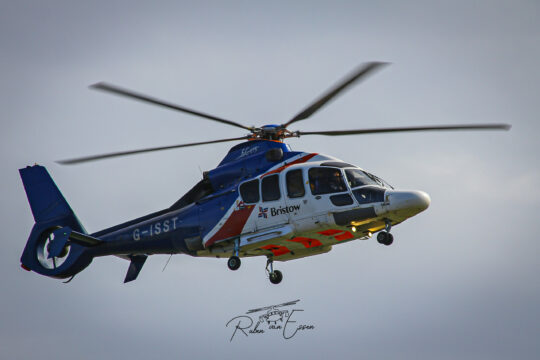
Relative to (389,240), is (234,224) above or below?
above

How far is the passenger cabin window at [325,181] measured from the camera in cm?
1941

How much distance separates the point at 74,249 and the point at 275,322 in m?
6.65

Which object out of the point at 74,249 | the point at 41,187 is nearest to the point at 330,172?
the point at 74,249

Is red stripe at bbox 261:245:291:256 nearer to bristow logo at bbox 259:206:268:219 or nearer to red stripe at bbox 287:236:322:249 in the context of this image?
red stripe at bbox 287:236:322:249

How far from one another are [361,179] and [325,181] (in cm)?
94

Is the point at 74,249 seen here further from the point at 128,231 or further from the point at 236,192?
the point at 236,192

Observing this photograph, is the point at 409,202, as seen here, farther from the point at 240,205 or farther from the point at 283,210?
the point at 240,205

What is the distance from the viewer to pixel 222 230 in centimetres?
2064

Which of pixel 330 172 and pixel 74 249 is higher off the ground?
pixel 330 172

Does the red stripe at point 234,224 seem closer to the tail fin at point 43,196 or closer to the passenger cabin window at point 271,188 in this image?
the passenger cabin window at point 271,188

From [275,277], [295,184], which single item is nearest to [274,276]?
[275,277]

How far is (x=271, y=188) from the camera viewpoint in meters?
20.1

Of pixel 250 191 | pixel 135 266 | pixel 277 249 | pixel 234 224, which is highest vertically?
pixel 250 191

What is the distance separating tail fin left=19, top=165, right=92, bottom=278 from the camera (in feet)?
76.4
